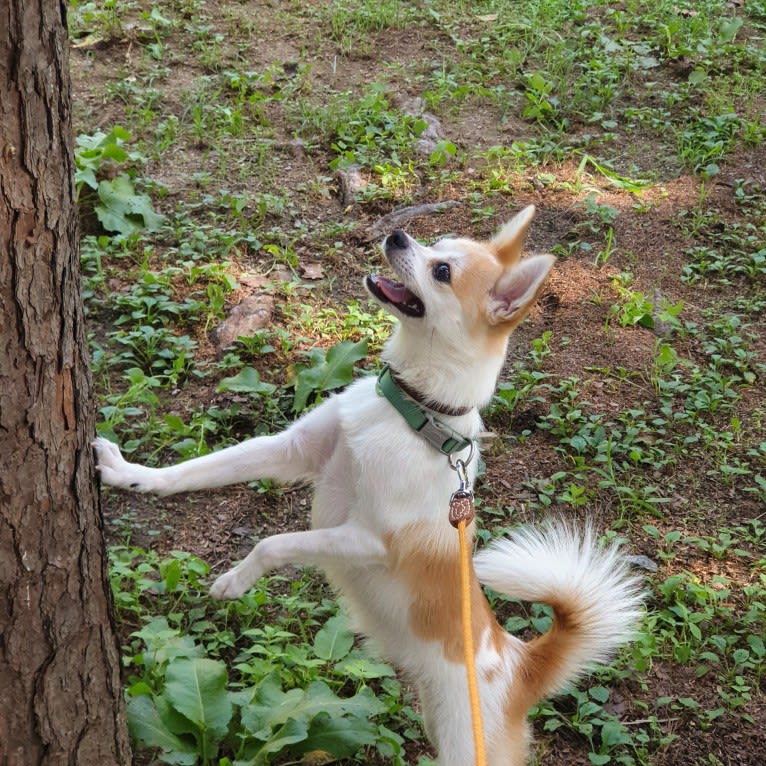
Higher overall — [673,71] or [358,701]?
[673,71]

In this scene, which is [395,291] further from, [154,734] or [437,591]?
[154,734]

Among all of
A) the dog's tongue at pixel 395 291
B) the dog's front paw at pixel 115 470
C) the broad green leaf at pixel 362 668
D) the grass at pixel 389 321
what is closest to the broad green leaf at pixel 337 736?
the grass at pixel 389 321

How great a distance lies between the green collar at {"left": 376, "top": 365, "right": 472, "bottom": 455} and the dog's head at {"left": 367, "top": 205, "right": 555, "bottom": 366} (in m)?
0.20

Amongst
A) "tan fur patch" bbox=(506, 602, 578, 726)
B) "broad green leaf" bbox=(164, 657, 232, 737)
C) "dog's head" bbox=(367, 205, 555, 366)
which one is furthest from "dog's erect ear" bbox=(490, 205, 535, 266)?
"broad green leaf" bbox=(164, 657, 232, 737)

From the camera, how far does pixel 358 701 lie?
271 centimetres

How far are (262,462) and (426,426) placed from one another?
62cm

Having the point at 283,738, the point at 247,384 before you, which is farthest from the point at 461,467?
the point at 247,384

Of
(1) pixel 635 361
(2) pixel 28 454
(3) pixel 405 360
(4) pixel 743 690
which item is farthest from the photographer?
(1) pixel 635 361

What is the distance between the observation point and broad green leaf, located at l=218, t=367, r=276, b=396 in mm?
3965

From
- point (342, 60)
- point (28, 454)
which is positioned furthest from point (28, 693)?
point (342, 60)

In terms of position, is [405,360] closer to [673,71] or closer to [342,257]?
[342,257]

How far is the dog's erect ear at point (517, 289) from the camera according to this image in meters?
2.76

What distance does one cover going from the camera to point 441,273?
2.95 metres

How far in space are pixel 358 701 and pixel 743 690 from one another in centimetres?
144
